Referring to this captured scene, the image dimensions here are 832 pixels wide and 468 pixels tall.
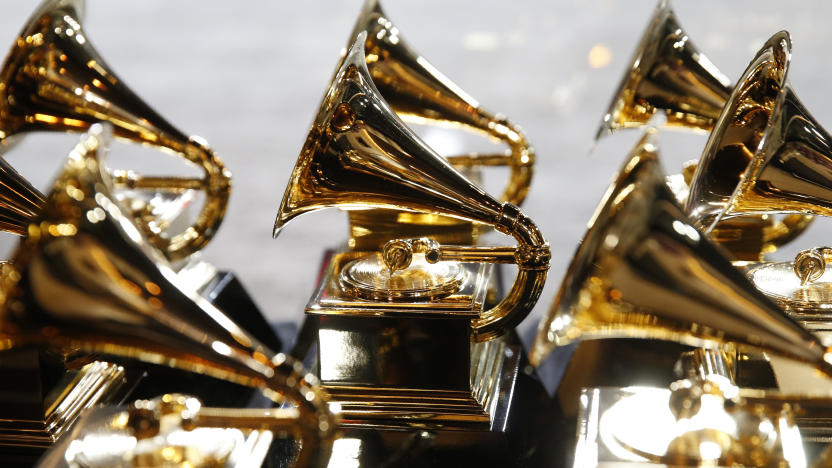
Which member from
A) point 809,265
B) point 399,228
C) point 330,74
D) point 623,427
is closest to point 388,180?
point 399,228

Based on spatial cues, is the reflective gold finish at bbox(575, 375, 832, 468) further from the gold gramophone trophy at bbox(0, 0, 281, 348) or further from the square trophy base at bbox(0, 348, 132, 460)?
the gold gramophone trophy at bbox(0, 0, 281, 348)

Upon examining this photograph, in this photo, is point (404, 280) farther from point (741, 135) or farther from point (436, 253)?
point (741, 135)

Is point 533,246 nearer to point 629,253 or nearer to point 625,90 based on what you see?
point 629,253

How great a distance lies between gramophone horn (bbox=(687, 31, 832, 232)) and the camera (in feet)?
3.14

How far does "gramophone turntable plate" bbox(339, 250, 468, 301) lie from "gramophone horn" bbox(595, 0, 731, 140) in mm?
434

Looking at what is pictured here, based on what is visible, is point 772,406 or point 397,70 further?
point 397,70

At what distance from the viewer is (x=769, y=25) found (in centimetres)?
365

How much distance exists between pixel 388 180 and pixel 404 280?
11cm

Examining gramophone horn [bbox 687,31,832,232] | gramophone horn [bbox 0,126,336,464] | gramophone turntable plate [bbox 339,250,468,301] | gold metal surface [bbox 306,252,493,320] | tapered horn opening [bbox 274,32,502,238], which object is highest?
gramophone horn [bbox 687,31,832,232]

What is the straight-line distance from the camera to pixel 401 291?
3.12 ft

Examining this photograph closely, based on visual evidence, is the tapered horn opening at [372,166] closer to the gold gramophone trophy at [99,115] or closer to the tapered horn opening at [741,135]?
the tapered horn opening at [741,135]

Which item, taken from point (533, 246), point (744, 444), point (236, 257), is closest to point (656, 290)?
point (744, 444)

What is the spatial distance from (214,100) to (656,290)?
271 cm

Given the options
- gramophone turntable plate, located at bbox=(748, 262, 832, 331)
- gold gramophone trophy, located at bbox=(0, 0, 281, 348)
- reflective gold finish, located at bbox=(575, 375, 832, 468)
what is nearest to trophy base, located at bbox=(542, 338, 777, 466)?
gramophone turntable plate, located at bbox=(748, 262, 832, 331)
